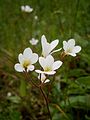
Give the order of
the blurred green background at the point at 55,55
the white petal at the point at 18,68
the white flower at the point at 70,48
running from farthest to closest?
the blurred green background at the point at 55,55, the white flower at the point at 70,48, the white petal at the point at 18,68

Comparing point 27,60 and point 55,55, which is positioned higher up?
point 55,55

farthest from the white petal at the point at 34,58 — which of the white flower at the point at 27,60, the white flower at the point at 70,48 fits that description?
the white flower at the point at 70,48

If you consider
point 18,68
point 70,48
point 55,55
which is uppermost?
point 55,55

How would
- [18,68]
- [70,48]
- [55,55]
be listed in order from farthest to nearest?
[55,55], [70,48], [18,68]

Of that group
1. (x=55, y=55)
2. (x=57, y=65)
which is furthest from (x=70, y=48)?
(x=55, y=55)

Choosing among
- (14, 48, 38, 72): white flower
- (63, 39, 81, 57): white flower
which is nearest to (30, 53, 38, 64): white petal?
(14, 48, 38, 72): white flower

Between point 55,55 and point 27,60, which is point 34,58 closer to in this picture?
point 27,60

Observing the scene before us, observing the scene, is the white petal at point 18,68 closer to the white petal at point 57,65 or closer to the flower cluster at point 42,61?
the flower cluster at point 42,61

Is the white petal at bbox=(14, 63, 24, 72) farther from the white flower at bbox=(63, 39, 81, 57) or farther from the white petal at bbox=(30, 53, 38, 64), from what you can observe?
the white flower at bbox=(63, 39, 81, 57)

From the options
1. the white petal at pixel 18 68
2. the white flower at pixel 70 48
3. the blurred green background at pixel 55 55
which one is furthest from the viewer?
the blurred green background at pixel 55 55
